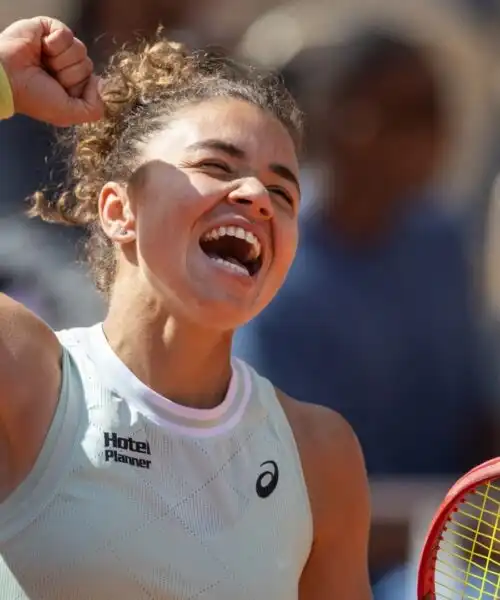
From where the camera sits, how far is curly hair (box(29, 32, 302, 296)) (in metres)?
1.96

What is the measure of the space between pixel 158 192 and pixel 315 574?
0.69 meters

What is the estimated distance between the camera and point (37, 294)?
320cm

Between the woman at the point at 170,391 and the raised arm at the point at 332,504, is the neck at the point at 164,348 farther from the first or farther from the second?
the raised arm at the point at 332,504

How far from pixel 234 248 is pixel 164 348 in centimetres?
19

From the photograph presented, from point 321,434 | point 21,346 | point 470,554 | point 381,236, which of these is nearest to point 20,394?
point 21,346

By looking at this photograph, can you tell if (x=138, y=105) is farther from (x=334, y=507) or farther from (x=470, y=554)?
(x=470, y=554)

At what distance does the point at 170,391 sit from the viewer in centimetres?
186

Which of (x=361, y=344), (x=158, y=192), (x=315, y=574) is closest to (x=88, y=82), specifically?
(x=158, y=192)

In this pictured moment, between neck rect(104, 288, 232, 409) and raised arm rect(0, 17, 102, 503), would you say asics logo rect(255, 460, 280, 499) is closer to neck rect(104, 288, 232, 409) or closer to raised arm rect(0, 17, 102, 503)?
neck rect(104, 288, 232, 409)

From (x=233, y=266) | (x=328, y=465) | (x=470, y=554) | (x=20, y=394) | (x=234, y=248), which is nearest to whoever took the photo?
(x=20, y=394)

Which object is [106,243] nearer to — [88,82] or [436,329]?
[88,82]

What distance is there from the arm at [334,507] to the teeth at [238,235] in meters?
0.33

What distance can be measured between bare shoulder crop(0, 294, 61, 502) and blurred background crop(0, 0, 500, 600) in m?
1.18

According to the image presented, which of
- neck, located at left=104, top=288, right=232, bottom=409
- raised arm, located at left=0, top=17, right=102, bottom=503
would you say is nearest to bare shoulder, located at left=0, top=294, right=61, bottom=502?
raised arm, located at left=0, top=17, right=102, bottom=503
